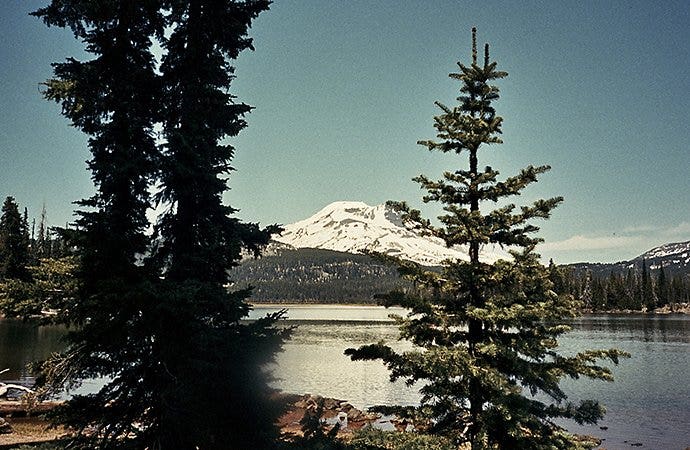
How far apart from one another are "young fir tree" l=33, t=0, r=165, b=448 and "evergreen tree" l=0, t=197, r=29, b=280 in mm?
84102

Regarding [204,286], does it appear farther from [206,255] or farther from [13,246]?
[13,246]

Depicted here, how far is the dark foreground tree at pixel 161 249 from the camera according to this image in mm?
9109

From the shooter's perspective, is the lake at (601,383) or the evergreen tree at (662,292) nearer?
the lake at (601,383)

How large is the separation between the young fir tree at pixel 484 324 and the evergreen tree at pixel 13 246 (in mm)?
87478

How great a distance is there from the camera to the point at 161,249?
11.3 metres

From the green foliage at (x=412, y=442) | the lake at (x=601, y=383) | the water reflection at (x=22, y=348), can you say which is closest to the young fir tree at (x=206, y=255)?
the green foliage at (x=412, y=442)

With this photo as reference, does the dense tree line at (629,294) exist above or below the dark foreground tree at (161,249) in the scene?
below

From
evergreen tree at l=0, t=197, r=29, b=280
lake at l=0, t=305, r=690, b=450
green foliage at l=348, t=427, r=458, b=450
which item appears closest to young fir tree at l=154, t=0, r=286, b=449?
green foliage at l=348, t=427, r=458, b=450

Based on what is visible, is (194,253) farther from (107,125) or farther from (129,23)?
(129,23)

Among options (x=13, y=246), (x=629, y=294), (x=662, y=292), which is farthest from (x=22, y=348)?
(x=662, y=292)

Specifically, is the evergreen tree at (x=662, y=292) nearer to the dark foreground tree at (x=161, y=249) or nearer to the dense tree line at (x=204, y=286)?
the dense tree line at (x=204, y=286)

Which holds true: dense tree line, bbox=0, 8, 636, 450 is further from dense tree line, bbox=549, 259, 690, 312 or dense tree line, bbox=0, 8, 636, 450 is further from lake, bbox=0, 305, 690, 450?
dense tree line, bbox=549, 259, 690, 312

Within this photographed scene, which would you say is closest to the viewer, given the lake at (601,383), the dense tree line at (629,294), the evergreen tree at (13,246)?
the lake at (601,383)

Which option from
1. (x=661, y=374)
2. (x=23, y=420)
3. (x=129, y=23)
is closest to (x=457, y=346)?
(x=129, y=23)
